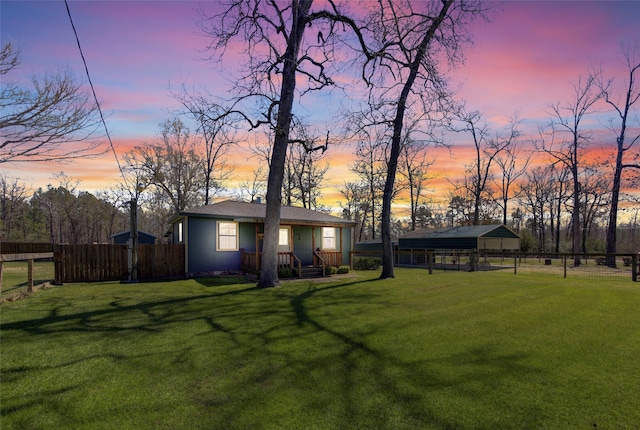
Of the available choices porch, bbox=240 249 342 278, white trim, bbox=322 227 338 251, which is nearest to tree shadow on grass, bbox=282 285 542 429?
porch, bbox=240 249 342 278

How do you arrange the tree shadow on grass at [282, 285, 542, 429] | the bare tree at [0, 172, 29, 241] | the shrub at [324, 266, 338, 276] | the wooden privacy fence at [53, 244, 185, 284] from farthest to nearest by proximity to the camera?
the bare tree at [0, 172, 29, 241] < the shrub at [324, 266, 338, 276] < the wooden privacy fence at [53, 244, 185, 284] < the tree shadow on grass at [282, 285, 542, 429]

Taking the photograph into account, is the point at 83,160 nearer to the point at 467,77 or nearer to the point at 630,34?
the point at 467,77

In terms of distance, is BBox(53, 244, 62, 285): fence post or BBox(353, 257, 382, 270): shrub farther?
BBox(353, 257, 382, 270): shrub

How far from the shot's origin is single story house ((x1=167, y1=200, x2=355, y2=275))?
14805 millimetres

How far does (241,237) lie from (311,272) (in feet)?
12.5

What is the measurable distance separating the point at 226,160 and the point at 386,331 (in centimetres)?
2874

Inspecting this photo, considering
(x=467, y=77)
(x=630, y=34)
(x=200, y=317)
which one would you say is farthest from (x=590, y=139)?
(x=200, y=317)

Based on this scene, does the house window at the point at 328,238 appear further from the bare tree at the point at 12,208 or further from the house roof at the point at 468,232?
the bare tree at the point at 12,208

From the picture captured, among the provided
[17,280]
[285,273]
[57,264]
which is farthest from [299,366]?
[17,280]

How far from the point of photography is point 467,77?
13125 mm

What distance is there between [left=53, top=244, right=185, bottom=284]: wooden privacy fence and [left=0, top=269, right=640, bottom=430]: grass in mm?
5440

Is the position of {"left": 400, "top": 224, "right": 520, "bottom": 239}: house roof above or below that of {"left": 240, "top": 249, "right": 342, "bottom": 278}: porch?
above

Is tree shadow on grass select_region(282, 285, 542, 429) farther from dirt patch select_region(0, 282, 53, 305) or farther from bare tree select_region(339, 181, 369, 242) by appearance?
bare tree select_region(339, 181, 369, 242)

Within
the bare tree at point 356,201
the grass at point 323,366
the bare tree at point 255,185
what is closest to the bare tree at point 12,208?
the bare tree at point 255,185
